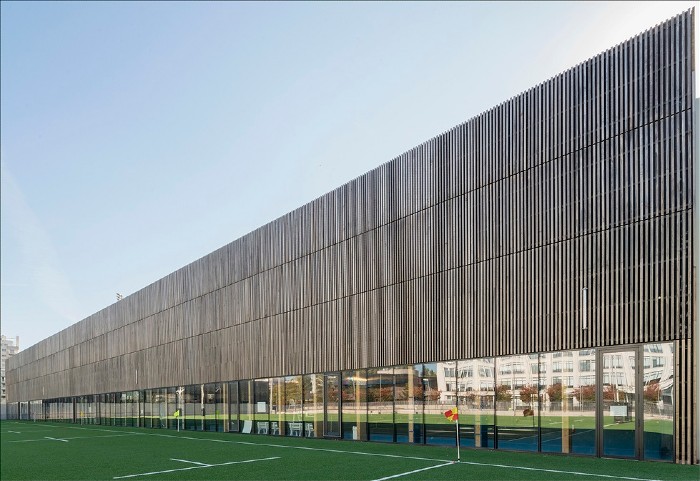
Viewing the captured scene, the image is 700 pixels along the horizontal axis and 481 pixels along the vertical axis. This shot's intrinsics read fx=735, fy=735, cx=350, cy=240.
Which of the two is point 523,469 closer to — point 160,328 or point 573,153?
point 573,153

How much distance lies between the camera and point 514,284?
21.4 m

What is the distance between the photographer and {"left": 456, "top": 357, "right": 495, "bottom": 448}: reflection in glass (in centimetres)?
2184

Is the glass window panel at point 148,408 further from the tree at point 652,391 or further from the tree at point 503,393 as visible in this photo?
the tree at point 652,391

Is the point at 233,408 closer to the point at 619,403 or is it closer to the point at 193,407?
the point at 193,407

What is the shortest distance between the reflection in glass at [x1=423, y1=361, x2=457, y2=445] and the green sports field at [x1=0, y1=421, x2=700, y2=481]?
0.74 metres

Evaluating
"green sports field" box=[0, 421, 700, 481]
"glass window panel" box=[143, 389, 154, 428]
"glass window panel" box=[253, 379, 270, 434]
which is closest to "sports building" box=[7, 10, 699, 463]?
"glass window panel" box=[253, 379, 270, 434]

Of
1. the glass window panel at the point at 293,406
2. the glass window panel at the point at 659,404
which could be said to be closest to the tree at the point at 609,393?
the glass window panel at the point at 659,404

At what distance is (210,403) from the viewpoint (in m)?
42.4

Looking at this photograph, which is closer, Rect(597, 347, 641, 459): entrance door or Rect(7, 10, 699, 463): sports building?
Rect(7, 10, 699, 463): sports building

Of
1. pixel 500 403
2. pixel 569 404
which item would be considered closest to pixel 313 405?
pixel 500 403

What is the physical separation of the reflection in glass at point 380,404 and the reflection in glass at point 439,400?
2.15m

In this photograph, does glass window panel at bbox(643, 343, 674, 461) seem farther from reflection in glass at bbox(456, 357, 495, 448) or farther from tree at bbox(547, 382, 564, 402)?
reflection in glass at bbox(456, 357, 495, 448)

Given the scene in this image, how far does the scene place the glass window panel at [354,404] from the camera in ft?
92.7

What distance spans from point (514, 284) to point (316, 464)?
759cm
